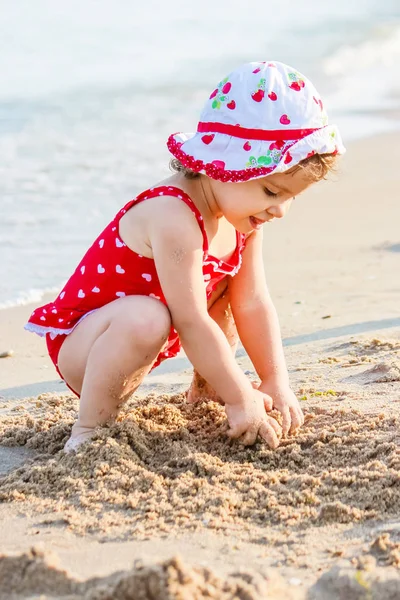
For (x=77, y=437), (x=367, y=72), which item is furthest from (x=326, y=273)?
(x=367, y=72)

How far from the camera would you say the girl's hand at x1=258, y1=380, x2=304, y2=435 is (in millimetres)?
3309

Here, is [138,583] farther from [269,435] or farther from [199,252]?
[199,252]

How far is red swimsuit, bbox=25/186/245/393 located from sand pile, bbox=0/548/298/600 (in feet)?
4.23

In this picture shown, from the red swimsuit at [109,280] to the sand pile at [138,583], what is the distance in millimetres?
1290

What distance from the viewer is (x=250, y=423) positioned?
312cm

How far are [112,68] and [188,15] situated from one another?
21.5 feet

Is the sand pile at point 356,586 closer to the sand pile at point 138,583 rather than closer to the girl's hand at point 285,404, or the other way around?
the sand pile at point 138,583

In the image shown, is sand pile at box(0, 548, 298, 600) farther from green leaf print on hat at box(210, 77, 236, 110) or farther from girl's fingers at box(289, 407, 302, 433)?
green leaf print on hat at box(210, 77, 236, 110)

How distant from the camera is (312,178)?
305 centimetres

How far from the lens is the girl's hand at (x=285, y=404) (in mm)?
3309

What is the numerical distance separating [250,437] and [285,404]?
30 cm

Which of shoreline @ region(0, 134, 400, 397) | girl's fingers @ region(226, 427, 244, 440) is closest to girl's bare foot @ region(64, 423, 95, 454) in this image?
girl's fingers @ region(226, 427, 244, 440)

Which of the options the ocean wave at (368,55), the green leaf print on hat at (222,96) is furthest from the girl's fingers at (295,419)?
the ocean wave at (368,55)

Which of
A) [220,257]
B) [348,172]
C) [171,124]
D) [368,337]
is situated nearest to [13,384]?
[220,257]
